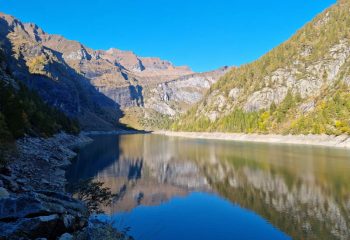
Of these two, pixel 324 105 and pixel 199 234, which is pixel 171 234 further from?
pixel 324 105

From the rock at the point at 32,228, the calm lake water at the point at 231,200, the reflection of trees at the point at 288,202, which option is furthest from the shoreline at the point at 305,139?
the rock at the point at 32,228

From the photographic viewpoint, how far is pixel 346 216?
31.7 m

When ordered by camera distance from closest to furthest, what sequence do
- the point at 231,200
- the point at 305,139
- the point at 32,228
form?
the point at 32,228 → the point at 231,200 → the point at 305,139

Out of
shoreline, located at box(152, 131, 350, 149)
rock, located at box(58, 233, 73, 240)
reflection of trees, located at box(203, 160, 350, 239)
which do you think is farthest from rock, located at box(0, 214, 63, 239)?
shoreline, located at box(152, 131, 350, 149)

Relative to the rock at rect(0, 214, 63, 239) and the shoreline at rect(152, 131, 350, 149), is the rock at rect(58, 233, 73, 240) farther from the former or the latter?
the shoreline at rect(152, 131, 350, 149)

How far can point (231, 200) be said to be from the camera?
4100 centimetres

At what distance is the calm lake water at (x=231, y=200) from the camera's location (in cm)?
2900

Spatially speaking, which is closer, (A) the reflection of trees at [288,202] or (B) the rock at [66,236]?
(B) the rock at [66,236]

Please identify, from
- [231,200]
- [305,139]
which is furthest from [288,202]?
[305,139]

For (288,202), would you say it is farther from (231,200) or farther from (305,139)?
(305,139)

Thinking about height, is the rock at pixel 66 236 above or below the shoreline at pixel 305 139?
below

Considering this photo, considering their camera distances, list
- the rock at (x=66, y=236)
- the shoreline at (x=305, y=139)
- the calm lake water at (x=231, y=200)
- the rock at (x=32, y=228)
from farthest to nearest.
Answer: the shoreline at (x=305, y=139) → the calm lake water at (x=231, y=200) → the rock at (x=66, y=236) → the rock at (x=32, y=228)

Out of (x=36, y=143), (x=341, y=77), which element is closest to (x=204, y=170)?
(x=36, y=143)

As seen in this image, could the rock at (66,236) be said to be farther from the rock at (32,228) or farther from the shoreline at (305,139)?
the shoreline at (305,139)
